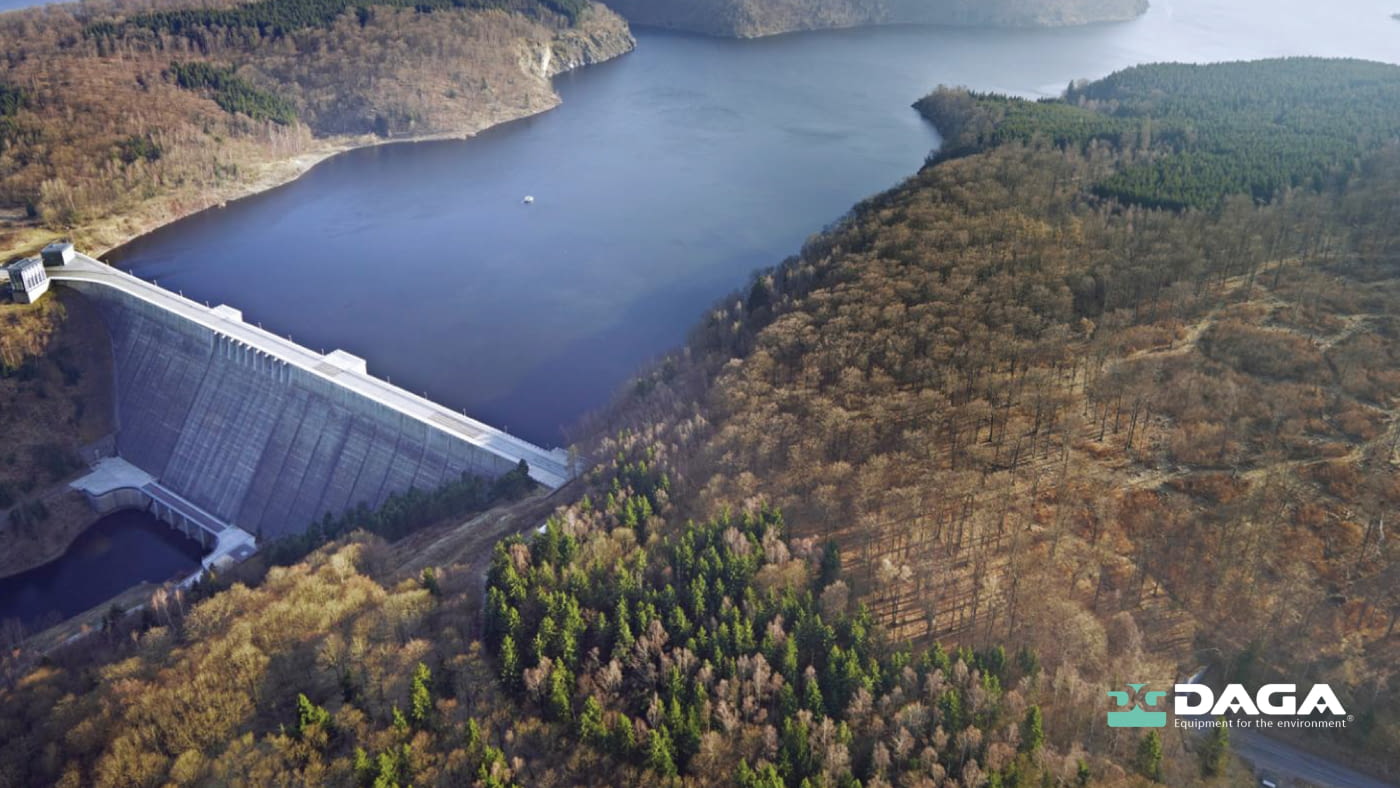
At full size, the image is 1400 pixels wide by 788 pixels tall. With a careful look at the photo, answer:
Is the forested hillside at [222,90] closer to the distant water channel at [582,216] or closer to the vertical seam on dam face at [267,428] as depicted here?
the distant water channel at [582,216]

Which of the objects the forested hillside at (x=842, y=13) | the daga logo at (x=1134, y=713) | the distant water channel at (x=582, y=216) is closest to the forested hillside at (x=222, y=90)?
the distant water channel at (x=582, y=216)

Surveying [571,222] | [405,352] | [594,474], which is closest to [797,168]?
[571,222]

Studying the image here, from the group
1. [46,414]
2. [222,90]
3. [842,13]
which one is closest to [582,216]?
[46,414]

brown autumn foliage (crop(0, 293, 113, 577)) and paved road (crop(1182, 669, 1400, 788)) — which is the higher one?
paved road (crop(1182, 669, 1400, 788))

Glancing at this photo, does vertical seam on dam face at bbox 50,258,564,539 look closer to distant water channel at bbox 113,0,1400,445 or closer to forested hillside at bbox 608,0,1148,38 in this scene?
Result: distant water channel at bbox 113,0,1400,445

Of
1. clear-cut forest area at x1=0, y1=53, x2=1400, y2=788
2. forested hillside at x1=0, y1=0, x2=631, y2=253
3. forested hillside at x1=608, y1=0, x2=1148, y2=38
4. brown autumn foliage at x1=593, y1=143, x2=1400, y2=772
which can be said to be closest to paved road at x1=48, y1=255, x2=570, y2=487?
clear-cut forest area at x1=0, y1=53, x2=1400, y2=788

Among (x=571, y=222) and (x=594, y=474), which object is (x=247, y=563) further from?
(x=571, y=222)
